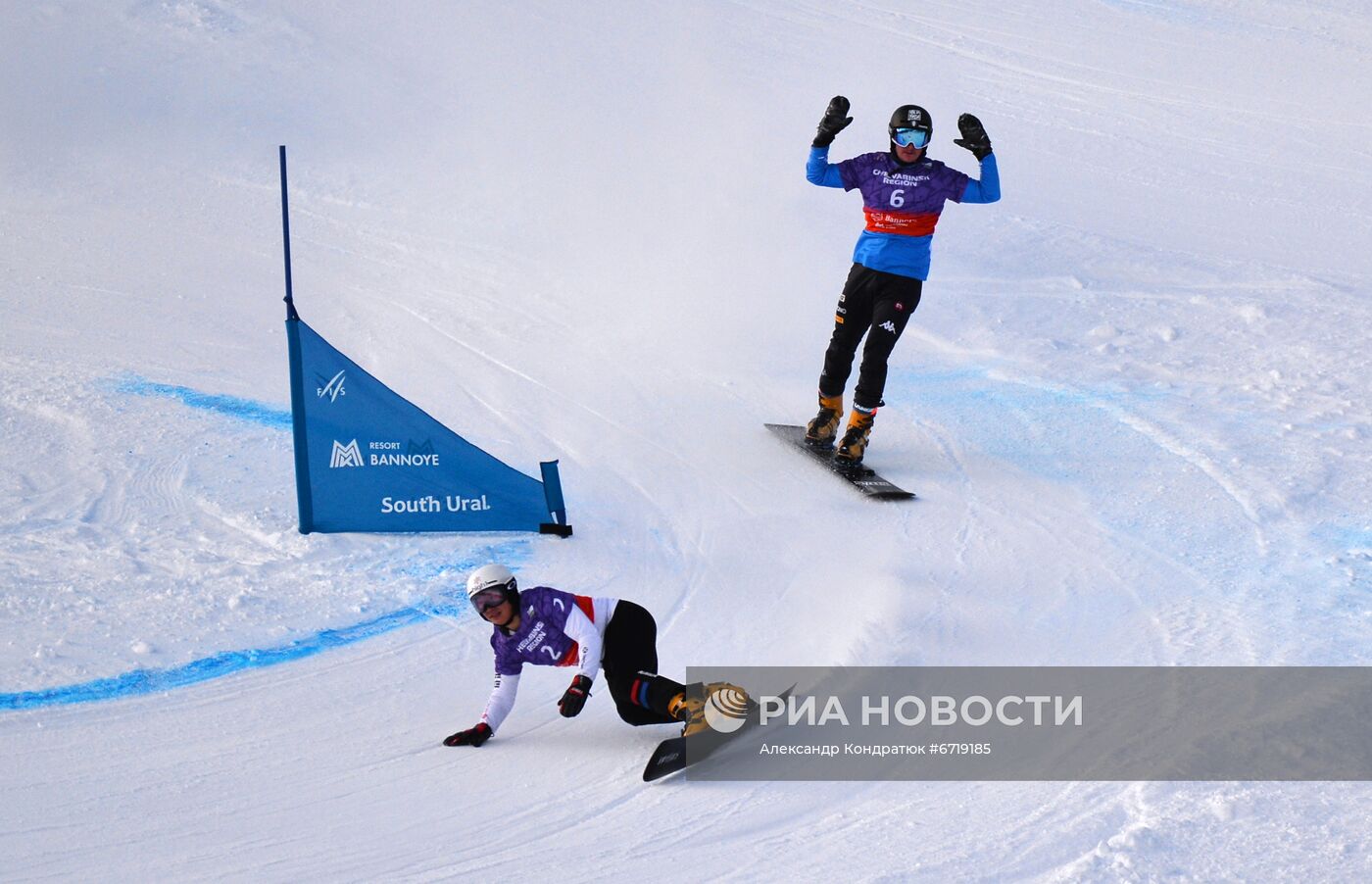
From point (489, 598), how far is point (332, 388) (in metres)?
2.30

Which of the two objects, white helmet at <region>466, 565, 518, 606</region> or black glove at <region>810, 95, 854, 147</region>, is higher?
black glove at <region>810, 95, 854, 147</region>

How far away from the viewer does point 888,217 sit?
26.7 feet

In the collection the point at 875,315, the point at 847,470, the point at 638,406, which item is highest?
the point at 875,315

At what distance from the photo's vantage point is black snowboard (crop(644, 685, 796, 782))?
17.0 feet

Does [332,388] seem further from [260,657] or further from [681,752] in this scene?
[681,752]

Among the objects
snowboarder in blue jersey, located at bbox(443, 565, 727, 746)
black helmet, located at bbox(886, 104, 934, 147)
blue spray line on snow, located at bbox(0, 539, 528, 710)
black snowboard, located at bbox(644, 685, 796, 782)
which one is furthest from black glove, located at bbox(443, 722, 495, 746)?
black helmet, located at bbox(886, 104, 934, 147)

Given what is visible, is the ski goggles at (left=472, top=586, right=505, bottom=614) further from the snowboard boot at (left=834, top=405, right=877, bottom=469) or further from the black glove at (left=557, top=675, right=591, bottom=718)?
the snowboard boot at (left=834, top=405, right=877, bottom=469)

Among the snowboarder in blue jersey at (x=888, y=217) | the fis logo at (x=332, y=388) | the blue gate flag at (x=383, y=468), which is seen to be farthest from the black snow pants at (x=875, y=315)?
the fis logo at (x=332, y=388)

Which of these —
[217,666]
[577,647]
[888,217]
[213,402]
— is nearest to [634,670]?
[577,647]

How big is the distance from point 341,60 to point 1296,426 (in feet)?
36.7

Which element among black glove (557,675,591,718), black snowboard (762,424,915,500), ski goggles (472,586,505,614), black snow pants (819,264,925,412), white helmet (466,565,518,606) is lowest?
black glove (557,675,591,718)

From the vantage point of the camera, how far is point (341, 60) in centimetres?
1580
